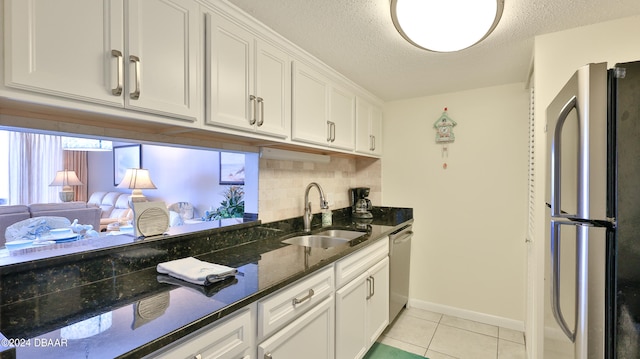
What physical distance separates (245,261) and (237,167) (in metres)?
2.12

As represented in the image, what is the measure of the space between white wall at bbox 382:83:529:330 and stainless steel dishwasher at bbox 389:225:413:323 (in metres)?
0.23

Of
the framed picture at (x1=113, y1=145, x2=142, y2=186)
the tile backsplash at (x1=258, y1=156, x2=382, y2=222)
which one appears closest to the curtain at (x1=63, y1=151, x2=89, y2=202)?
the framed picture at (x1=113, y1=145, x2=142, y2=186)

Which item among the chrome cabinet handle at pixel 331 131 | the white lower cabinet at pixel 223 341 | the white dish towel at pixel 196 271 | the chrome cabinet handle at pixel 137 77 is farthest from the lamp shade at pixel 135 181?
the white lower cabinet at pixel 223 341

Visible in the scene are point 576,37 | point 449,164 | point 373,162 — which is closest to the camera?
point 576,37

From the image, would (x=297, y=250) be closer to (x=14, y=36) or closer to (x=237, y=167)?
(x=14, y=36)

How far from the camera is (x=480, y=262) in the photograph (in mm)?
2674

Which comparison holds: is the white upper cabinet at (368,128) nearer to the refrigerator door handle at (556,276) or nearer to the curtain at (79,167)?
the refrigerator door handle at (556,276)

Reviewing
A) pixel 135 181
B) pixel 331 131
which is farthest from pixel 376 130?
pixel 135 181

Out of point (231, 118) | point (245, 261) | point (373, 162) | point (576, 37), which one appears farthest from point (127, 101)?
point (373, 162)

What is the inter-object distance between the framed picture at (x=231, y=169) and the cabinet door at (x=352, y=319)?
193 centimetres

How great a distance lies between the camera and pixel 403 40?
1.72 m

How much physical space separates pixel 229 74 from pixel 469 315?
114 inches

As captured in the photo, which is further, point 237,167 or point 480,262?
point 237,167

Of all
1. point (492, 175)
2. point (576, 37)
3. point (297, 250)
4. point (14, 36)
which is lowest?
point (297, 250)
